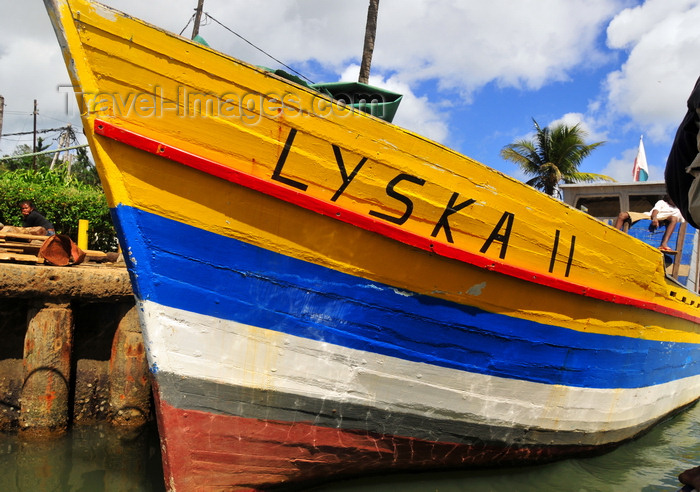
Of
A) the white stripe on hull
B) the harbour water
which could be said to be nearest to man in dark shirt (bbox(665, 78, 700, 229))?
the white stripe on hull

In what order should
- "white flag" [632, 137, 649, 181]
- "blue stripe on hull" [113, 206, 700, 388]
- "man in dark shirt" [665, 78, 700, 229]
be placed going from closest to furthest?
"man in dark shirt" [665, 78, 700, 229]
"blue stripe on hull" [113, 206, 700, 388]
"white flag" [632, 137, 649, 181]

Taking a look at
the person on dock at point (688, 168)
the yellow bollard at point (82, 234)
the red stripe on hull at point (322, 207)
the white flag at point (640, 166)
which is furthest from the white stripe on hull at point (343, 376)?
the yellow bollard at point (82, 234)

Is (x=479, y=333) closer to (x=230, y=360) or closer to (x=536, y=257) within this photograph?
(x=536, y=257)

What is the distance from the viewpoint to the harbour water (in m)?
3.39

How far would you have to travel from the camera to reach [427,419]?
10.6 feet

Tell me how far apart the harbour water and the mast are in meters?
6.24

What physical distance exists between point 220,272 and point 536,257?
6.51ft

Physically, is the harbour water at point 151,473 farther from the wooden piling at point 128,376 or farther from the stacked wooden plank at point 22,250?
the stacked wooden plank at point 22,250

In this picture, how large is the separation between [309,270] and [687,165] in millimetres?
1834

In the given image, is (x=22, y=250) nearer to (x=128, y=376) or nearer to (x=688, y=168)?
(x=128, y=376)

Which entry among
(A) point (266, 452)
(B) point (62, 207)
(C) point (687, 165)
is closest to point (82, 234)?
(B) point (62, 207)

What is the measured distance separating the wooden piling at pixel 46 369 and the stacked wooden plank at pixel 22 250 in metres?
0.72

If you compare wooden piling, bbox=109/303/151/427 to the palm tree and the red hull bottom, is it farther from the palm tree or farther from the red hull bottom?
the palm tree

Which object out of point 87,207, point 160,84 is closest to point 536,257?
point 160,84
